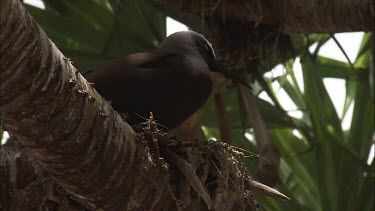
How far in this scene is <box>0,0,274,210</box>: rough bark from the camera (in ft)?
5.09

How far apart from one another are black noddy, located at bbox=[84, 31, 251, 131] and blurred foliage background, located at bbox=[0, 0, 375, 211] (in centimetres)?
74

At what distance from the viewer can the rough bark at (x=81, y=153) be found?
5.09ft

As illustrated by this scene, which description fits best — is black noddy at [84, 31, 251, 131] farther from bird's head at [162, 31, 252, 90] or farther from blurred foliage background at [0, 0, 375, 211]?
blurred foliage background at [0, 0, 375, 211]

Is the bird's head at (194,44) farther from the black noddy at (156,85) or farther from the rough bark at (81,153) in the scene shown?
the rough bark at (81,153)

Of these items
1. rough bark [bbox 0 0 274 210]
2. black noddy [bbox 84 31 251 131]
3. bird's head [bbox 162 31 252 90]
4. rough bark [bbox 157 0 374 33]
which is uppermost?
rough bark [bbox 157 0 374 33]

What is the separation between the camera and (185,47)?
266cm

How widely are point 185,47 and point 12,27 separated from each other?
1226mm

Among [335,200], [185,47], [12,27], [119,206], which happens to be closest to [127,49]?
[185,47]

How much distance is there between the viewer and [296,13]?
11.3 feet

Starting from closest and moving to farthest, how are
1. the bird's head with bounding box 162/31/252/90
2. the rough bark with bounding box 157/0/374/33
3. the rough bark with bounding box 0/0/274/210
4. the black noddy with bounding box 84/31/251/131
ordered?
1. the rough bark with bounding box 0/0/274/210
2. the black noddy with bounding box 84/31/251/131
3. the bird's head with bounding box 162/31/252/90
4. the rough bark with bounding box 157/0/374/33

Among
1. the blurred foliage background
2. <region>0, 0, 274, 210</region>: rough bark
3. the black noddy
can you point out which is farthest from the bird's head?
<region>0, 0, 274, 210</region>: rough bark

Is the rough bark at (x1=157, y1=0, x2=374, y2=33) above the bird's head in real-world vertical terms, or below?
above

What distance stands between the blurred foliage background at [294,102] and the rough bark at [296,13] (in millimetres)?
81

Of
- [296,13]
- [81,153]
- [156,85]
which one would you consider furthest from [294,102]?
[81,153]
